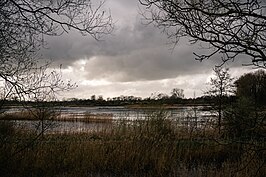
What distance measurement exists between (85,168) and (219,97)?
9.02 m

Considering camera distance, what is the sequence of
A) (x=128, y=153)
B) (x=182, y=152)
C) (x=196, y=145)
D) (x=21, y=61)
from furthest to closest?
(x=196, y=145) → (x=182, y=152) → (x=128, y=153) → (x=21, y=61)

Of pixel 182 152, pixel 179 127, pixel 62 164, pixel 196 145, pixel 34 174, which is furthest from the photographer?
pixel 179 127

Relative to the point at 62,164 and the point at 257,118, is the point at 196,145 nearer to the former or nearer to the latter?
the point at 62,164

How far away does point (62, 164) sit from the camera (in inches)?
332

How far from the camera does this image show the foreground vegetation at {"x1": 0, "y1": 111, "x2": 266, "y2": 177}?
25.5 feet

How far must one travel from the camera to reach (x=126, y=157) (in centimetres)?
923

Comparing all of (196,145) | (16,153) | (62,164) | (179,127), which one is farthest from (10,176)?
(179,127)

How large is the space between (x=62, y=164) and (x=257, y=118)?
558 cm

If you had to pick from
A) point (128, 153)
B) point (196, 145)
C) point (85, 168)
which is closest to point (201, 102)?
point (196, 145)

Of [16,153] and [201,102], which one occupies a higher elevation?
[201,102]

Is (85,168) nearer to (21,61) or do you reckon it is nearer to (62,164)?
(62,164)

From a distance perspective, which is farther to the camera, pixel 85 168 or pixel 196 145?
pixel 196 145

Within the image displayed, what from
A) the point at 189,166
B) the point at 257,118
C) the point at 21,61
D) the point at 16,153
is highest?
the point at 21,61

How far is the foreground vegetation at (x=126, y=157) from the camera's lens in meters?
7.77
